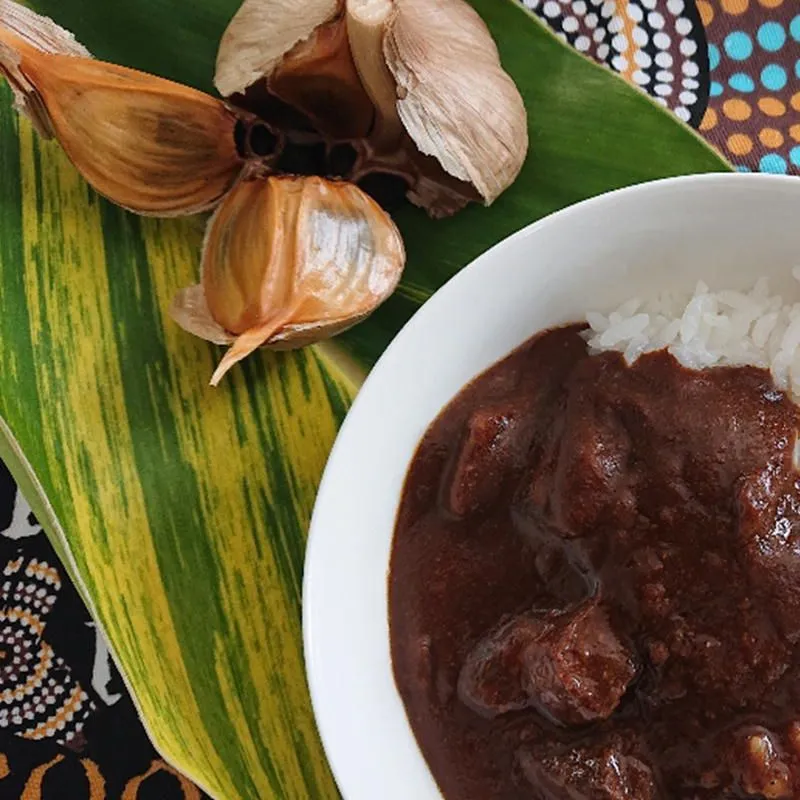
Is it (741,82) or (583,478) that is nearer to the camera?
(583,478)

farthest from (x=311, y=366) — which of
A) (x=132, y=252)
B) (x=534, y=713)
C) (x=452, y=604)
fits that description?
(x=534, y=713)

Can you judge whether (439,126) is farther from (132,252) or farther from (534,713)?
(534,713)

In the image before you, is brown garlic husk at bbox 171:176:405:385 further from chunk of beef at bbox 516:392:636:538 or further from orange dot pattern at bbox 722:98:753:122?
orange dot pattern at bbox 722:98:753:122

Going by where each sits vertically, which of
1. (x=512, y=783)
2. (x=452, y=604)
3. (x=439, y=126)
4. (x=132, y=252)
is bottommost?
(x=512, y=783)

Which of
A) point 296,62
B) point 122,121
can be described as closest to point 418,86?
point 296,62

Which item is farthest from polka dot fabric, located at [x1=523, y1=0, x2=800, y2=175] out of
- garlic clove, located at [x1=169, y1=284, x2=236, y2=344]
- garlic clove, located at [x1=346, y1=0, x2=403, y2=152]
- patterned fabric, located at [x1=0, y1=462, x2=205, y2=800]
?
patterned fabric, located at [x1=0, y1=462, x2=205, y2=800]

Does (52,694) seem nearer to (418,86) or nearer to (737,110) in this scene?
(418,86)
